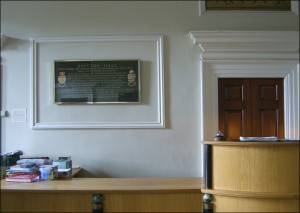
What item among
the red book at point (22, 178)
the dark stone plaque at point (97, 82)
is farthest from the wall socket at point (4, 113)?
the red book at point (22, 178)

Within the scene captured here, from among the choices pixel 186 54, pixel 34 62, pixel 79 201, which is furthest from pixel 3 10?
pixel 79 201

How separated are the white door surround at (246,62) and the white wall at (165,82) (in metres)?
0.10

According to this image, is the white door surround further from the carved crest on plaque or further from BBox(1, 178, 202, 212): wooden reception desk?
the carved crest on plaque

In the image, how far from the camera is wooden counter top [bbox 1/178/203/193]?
227cm

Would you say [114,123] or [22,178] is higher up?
[114,123]

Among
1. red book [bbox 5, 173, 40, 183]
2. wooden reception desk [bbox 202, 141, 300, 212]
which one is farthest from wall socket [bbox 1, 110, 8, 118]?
wooden reception desk [bbox 202, 141, 300, 212]

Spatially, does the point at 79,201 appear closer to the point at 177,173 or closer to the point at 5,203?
the point at 5,203

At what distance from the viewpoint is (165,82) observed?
308 cm

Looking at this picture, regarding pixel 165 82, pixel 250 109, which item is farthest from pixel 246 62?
pixel 165 82

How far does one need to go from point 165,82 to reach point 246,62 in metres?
0.87

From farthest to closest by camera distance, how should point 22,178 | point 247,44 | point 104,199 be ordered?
point 247,44 → point 22,178 → point 104,199

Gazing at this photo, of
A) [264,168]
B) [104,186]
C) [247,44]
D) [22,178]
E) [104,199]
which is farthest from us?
[247,44]

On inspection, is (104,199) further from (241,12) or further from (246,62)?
(241,12)

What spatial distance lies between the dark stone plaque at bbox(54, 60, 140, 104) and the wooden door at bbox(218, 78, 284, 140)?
95cm
